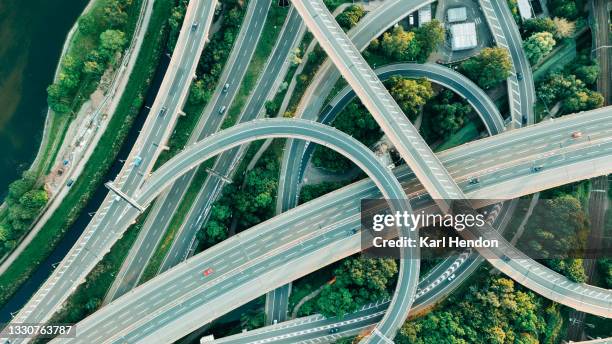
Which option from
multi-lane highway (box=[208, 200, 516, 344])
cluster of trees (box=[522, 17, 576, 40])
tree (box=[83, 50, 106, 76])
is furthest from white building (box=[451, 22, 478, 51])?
tree (box=[83, 50, 106, 76])

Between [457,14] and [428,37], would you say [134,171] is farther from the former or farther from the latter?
[457,14]

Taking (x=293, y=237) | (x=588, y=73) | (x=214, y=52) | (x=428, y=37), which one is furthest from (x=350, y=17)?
(x=588, y=73)

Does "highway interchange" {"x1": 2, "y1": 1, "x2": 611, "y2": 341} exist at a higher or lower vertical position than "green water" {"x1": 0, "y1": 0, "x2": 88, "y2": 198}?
lower

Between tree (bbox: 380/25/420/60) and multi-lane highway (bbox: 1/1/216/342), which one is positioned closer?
multi-lane highway (bbox: 1/1/216/342)

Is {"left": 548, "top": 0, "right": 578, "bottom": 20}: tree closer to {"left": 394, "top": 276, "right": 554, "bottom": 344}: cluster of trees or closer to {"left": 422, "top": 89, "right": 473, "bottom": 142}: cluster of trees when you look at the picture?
{"left": 422, "top": 89, "right": 473, "bottom": 142}: cluster of trees

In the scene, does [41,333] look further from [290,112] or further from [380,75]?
[380,75]

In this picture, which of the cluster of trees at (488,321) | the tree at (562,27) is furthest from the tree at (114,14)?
the tree at (562,27)

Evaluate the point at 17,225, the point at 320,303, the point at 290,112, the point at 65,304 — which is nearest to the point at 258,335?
the point at 320,303
